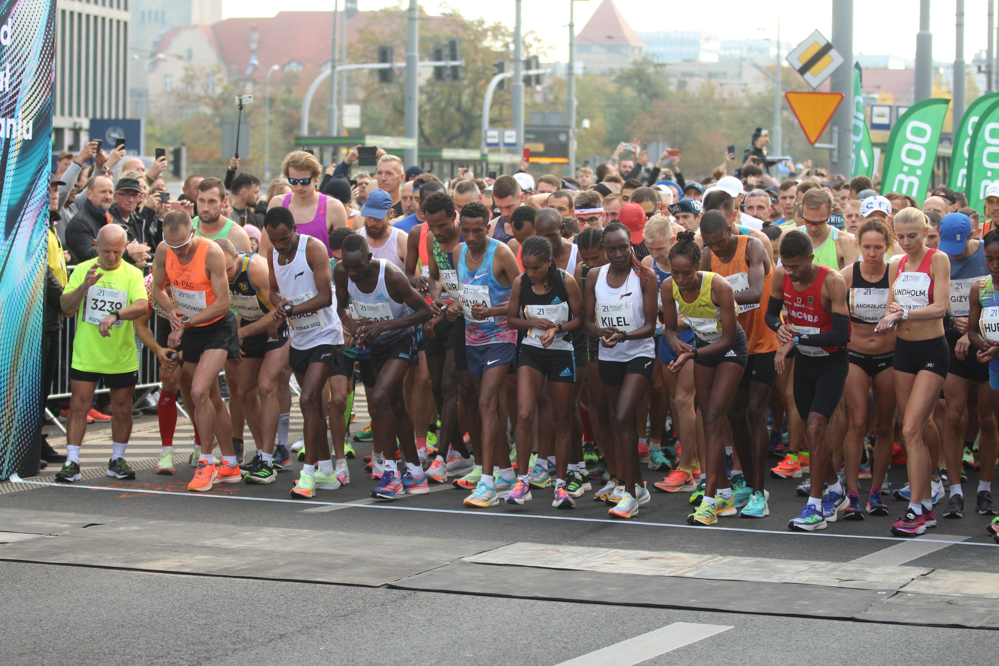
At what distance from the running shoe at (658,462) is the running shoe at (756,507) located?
185cm

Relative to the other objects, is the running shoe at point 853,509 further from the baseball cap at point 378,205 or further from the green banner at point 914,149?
the green banner at point 914,149

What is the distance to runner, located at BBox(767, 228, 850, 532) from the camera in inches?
318

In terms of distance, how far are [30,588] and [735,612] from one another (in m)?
3.53

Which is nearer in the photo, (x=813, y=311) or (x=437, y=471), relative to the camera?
(x=813, y=311)

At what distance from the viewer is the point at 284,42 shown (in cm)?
14988

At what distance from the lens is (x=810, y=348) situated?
8219mm

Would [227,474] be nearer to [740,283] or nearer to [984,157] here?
[740,283]

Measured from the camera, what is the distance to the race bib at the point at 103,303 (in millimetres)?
9906

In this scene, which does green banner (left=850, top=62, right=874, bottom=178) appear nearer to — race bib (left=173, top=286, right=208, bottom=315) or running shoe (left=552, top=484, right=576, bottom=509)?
running shoe (left=552, top=484, right=576, bottom=509)

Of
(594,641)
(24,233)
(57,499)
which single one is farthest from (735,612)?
(24,233)

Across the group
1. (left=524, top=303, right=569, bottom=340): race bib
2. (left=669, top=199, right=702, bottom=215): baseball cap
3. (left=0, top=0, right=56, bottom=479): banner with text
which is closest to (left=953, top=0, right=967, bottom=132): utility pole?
(left=669, top=199, right=702, bottom=215): baseball cap

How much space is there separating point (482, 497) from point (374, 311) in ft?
5.08

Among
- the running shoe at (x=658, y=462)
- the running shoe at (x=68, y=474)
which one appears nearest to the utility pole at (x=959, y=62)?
the running shoe at (x=658, y=462)

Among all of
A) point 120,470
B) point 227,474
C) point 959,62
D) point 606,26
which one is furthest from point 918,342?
point 606,26
